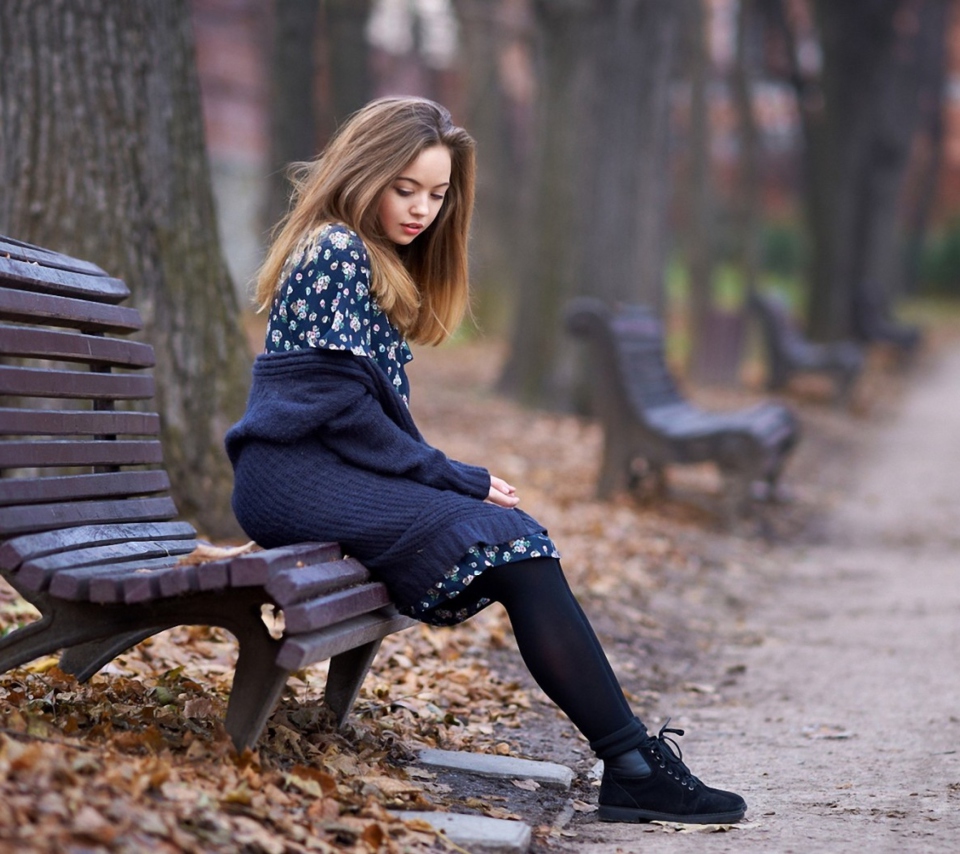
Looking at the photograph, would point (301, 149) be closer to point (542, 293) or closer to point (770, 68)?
point (542, 293)

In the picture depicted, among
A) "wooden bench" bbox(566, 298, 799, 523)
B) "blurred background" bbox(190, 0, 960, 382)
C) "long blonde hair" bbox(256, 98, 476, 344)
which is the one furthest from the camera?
"blurred background" bbox(190, 0, 960, 382)

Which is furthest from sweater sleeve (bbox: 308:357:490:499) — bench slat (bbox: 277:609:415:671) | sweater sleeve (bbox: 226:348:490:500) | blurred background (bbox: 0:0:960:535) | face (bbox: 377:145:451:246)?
blurred background (bbox: 0:0:960:535)

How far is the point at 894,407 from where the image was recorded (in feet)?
53.8

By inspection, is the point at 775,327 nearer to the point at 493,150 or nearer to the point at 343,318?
the point at 493,150

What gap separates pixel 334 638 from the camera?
9.86 feet

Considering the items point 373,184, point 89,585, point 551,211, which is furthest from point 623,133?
point 89,585

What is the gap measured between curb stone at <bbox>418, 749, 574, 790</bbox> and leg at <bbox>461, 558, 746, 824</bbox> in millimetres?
297

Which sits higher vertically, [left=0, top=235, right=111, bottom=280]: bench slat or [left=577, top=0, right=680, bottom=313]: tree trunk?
[left=577, top=0, right=680, bottom=313]: tree trunk

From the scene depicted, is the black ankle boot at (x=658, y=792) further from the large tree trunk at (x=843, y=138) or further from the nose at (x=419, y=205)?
the large tree trunk at (x=843, y=138)

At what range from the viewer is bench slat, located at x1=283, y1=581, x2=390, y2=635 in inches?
113

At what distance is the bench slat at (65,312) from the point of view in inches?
132

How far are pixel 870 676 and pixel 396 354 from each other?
2609 mm

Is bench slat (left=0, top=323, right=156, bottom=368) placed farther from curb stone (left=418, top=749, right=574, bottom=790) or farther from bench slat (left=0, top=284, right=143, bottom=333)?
curb stone (left=418, top=749, right=574, bottom=790)

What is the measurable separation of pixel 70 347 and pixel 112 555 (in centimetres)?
58
